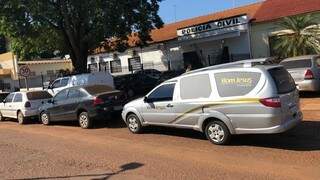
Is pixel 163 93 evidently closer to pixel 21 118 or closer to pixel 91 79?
pixel 21 118

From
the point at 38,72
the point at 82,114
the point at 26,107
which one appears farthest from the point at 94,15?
the point at 38,72

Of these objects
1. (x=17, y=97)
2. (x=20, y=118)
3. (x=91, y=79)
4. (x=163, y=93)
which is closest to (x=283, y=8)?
(x=91, y=79)

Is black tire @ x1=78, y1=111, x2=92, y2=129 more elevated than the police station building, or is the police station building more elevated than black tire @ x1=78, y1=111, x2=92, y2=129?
the police station building

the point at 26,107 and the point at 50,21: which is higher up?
the point at 50,21

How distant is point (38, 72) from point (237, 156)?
50944 mm

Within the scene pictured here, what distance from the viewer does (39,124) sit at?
2145cm

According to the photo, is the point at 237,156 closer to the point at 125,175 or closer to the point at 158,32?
the point at 125,175

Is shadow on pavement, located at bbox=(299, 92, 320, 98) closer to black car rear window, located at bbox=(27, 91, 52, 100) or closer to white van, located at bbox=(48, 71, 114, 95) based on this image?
white van, located at bbox=(48, 71, 114, 95)

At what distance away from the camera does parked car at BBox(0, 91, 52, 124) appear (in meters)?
22.1

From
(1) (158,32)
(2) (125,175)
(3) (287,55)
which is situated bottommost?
(2) (125,175)

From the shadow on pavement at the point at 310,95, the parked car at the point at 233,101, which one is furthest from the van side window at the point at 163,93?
the shadow on pavement at the point at 310,95

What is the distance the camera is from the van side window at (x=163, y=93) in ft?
44.7

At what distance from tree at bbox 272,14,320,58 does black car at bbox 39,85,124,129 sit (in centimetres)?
1315

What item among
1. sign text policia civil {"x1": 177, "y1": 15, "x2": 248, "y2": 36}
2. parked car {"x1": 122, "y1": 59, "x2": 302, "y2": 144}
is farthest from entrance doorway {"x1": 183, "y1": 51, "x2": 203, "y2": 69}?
parked car {"x1": 122, "y1": 59, "x2": 302, "y2": 144}
